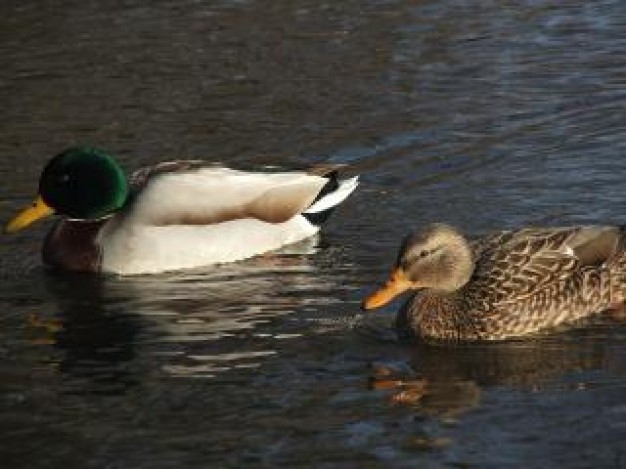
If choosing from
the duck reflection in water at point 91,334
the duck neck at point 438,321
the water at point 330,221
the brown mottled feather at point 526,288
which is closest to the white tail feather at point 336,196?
the water at point 330,221

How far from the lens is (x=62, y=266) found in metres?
11.9

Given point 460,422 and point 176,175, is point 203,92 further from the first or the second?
point 460,422

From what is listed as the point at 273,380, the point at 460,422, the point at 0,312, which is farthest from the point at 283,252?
the point at 460,422

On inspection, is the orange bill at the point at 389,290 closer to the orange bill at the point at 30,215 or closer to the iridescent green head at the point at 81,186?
the iridescent green head at the point at 81,186

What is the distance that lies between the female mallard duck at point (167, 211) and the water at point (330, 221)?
190 mm

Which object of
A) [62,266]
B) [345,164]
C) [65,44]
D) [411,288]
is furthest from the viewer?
[65,44]

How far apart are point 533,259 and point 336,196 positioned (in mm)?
2582

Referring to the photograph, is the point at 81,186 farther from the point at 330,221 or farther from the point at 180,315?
the point at 180,315

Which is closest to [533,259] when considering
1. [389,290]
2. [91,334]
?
[389,290]

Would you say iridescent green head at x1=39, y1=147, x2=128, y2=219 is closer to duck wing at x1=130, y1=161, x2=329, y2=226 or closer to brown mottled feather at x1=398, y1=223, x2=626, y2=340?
duck wing at x1=130, y1=161, x2=329, y2=226

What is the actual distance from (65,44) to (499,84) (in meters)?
3.99

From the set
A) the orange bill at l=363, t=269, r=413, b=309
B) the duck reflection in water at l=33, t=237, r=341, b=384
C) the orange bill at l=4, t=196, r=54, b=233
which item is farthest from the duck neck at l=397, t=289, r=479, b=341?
the orange bill at l=4, t=196, r=54, b=233

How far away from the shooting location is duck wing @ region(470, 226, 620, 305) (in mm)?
10016

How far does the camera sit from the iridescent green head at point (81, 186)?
40.2 ft
